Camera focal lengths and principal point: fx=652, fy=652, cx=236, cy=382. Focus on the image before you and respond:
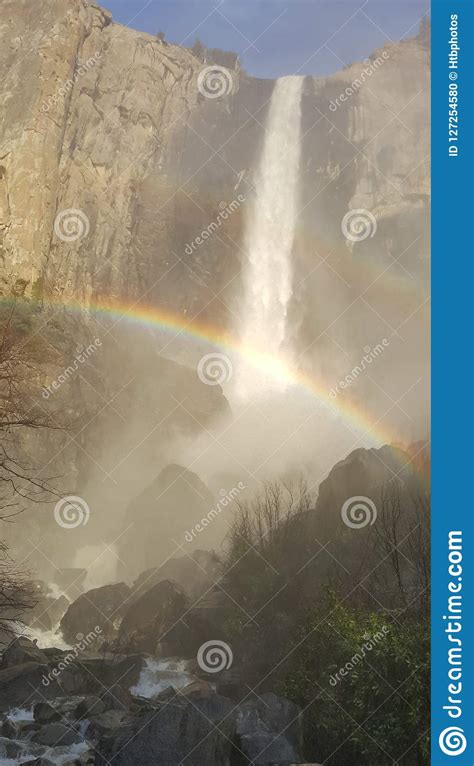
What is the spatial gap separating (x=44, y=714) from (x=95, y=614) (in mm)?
15472

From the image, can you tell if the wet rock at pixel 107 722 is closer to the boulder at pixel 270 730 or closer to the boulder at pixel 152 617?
the boulder at pixel 270 730

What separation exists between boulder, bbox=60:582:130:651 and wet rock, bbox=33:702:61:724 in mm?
13338

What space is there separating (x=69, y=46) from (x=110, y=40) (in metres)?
10.3

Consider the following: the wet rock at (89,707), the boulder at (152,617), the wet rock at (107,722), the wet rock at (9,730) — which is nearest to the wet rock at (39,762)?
the wet rock at (107,722)

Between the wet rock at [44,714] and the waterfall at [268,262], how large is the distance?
5399 centimetres

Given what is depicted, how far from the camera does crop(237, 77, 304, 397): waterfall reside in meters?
72.1

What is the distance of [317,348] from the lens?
75.2 meters

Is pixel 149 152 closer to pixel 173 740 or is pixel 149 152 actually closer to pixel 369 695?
pixel 369 695

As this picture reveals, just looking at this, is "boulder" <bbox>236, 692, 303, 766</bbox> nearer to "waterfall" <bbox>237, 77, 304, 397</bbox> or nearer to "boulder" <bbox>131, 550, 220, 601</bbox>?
"boulder" <bbox>131, 550, 220, 601</bbox>

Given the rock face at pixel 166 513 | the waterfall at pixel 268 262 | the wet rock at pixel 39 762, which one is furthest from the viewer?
the waterfall at pixel 268 262

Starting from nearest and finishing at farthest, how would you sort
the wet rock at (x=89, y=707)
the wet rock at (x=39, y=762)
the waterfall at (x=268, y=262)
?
the wet rock at (x=39, y=762) < the wet rock at (x=89, y=707) < the waterfall at (x=268, y=262)

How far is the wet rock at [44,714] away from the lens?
786 inches

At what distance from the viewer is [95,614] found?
35406 mm

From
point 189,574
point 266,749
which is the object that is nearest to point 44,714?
point 266,749
